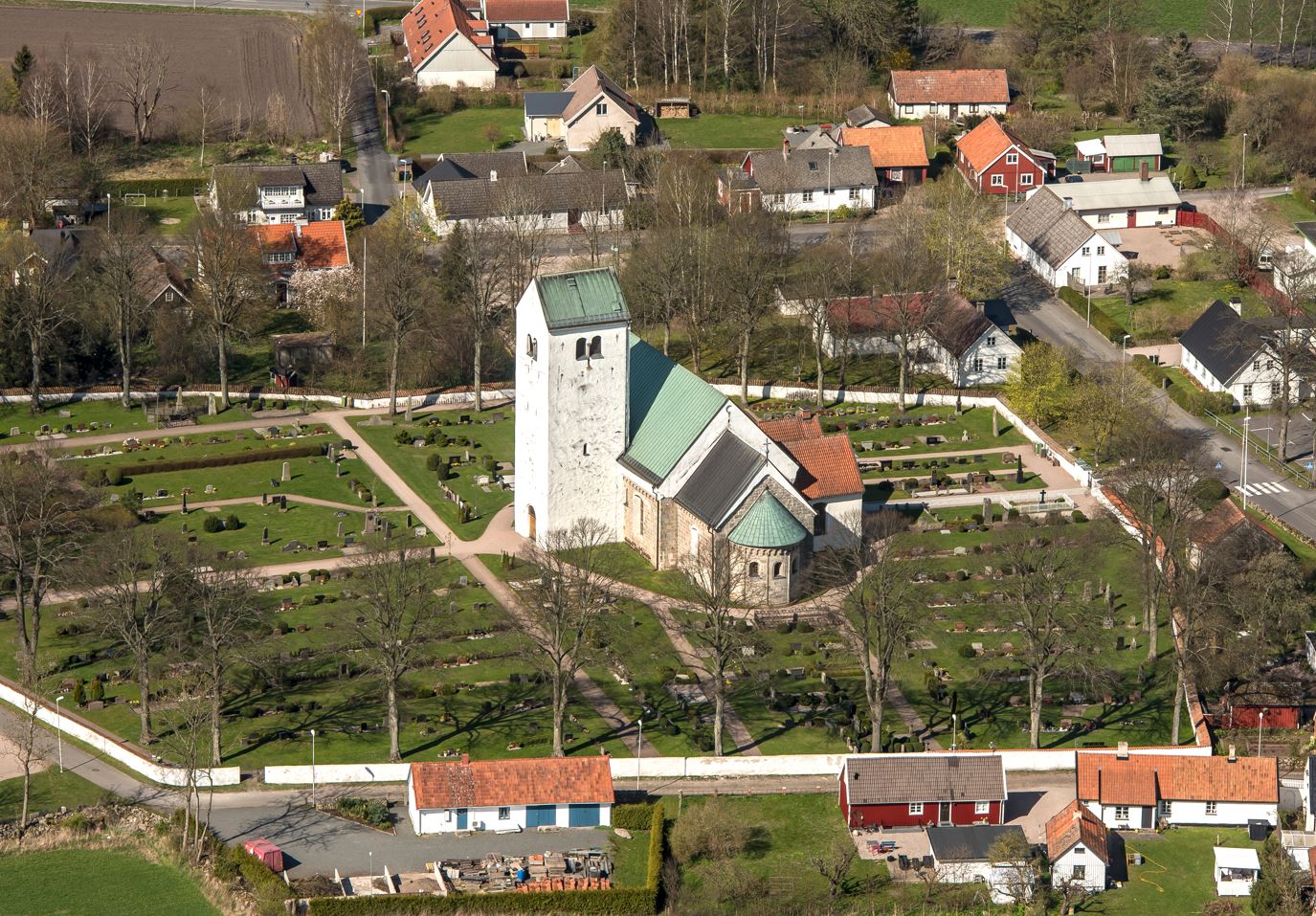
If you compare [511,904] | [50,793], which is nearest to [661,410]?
[511,904]

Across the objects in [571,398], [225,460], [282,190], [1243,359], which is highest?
[282,190]

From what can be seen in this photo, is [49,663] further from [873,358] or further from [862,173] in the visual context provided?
[862,173]

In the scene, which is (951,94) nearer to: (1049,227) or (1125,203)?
(1125,203)

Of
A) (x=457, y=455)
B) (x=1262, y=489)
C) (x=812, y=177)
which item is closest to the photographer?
(x=1262, y=489)

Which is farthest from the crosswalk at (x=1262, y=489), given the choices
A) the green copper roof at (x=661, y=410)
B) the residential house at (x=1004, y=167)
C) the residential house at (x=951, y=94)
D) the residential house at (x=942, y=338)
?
the residential house at (x=951, y=94)

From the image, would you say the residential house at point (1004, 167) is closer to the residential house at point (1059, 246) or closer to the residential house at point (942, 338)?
the residential house at point (1059, 246)

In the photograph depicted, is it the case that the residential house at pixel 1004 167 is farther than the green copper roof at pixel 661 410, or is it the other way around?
the residential house at pixel 1004 167

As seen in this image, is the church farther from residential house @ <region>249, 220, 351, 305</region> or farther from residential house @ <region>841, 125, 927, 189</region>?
residential house @ <region>841, 125, 927, 189</region>

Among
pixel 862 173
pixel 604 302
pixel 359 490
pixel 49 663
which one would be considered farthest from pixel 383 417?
pixel 862 173
